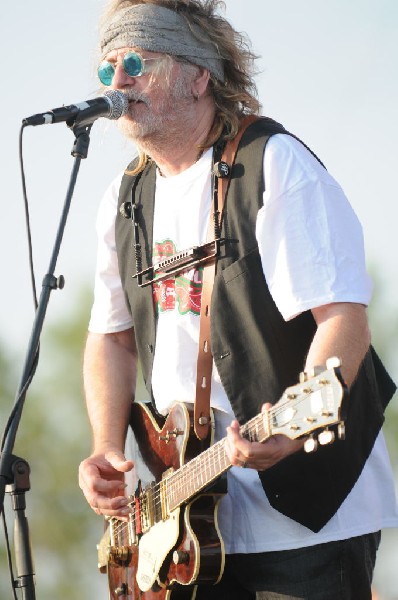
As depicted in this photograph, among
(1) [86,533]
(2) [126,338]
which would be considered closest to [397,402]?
(1) [86,533]

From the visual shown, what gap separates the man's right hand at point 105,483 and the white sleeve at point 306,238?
0.89 meters

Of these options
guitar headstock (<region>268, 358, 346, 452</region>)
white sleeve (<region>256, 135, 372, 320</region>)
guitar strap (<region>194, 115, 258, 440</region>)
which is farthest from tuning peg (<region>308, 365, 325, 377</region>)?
guitar strap (<region>194, 115, 258, 440</region>)

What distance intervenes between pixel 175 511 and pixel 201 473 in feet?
0.68

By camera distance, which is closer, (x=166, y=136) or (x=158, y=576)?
(x=158, y=576)

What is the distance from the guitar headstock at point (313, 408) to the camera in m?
2.83

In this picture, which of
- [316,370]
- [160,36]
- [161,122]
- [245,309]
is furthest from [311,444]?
[160,36]

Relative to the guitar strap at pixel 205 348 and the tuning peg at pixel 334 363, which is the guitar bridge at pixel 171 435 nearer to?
the guitar strap at pixel 205 348

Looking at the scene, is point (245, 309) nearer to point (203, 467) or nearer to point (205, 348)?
point (205, 348)

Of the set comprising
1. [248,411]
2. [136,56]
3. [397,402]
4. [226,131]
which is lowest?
[248,411]

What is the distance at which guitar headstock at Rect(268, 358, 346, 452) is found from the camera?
2.83 metres

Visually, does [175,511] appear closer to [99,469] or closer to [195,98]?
[99,469]

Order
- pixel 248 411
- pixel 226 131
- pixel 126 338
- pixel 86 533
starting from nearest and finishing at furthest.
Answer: pixel 248 411 → pixel 226 131 → pixel 126 338 → pixel 86 533

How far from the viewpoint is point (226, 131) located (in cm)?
388

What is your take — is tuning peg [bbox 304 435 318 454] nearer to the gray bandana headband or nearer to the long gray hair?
the long gray hair
